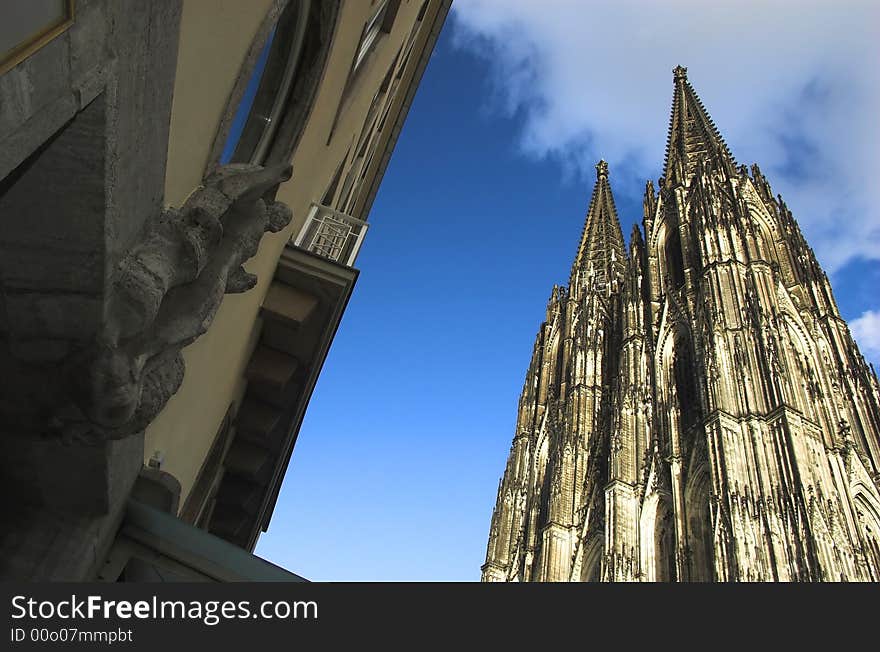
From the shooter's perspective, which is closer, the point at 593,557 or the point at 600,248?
the point at 593,557

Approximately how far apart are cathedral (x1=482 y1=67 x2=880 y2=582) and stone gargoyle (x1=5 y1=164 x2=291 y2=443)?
19.0 meters

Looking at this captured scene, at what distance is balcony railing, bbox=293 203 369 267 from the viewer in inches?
253

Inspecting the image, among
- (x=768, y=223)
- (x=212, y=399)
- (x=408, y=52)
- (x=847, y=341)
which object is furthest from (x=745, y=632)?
(x=768, y=223)

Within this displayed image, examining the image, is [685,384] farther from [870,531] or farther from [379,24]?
[379,24]

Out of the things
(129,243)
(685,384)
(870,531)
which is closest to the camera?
(129,243)

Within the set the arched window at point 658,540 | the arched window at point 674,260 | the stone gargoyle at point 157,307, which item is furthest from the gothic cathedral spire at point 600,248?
the stone gargoyle at point 157,307

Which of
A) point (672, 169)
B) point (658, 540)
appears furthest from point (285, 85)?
point (672, 169)

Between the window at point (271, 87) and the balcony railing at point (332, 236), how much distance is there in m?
1.71

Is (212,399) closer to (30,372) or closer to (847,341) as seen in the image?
Answer: (30,372)

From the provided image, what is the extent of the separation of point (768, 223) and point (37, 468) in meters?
35.2

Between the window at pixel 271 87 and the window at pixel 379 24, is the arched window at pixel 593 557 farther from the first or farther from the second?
the window at pixel 271 87

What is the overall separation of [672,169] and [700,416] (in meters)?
17.8

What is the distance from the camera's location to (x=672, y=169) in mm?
37406

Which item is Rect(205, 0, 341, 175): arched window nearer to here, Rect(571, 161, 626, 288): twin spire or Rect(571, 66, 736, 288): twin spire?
Rect(571, 66, 736, 288): twin spire
